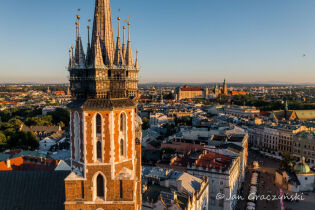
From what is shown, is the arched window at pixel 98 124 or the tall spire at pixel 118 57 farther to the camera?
the tall spire at pixel 118 57

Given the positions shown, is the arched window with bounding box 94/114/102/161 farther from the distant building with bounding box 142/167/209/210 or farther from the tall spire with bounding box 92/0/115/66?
the distant building with bounding box 142/167/209/210

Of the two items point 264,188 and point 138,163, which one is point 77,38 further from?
point 264,188

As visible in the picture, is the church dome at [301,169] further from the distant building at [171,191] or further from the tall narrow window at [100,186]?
the tall narrow window at [100,186]

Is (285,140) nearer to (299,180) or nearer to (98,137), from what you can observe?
(299,180)

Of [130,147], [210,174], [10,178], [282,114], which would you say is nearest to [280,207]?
[210,174]

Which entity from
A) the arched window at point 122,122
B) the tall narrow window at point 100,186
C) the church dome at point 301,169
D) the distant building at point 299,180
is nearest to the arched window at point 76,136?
the tall narrow window at point 100,186

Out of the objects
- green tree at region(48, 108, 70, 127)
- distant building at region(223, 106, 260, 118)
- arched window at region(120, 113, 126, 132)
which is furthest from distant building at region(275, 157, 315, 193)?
green tree at region(48, 108, 70, 127)
